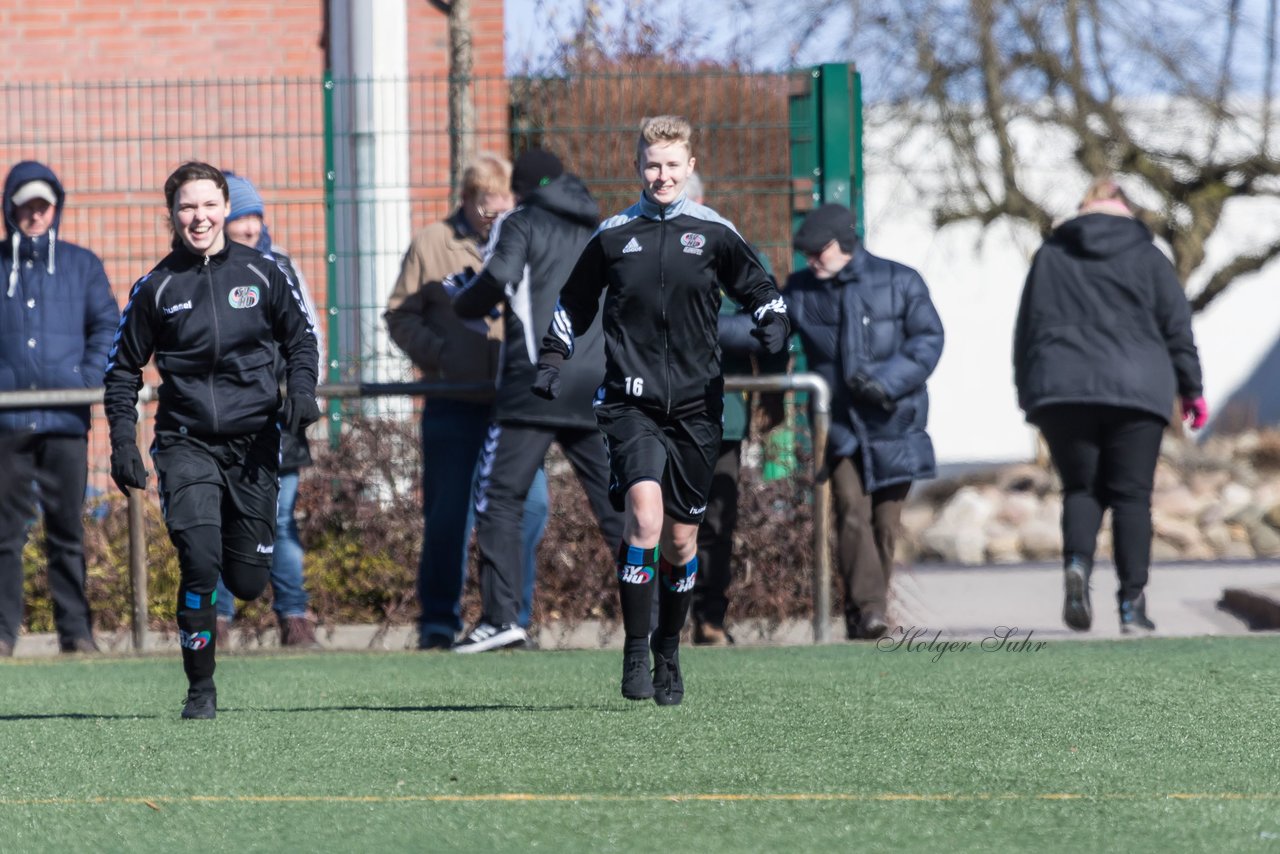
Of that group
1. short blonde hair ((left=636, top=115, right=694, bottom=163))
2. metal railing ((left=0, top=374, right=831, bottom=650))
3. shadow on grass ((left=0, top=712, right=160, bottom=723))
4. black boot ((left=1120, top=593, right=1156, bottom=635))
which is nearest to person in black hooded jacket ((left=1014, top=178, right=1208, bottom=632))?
black boot ((left=1120, top=593, right=1156, bottom=635))

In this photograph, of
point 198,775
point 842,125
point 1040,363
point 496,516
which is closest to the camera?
point 198,775

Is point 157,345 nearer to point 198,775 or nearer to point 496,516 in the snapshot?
point 198,775

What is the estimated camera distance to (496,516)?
310 inches

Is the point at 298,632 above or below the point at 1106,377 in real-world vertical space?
below

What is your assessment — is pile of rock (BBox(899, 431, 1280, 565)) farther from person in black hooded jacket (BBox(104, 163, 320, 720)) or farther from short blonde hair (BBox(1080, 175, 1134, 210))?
person in black hooded jacket (BBox(104, 163, 320, 720))

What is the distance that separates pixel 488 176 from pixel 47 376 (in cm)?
202

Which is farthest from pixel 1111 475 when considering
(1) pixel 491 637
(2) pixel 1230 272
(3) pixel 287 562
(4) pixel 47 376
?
(2) pixel 1230 272

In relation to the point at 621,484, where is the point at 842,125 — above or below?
above

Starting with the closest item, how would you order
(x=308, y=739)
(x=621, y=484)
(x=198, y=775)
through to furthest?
(x=198, y=775) → (x=308, y=739) → (x=621, y=484)

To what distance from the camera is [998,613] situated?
953cm

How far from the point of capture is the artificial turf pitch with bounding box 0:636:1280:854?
13.4 feet

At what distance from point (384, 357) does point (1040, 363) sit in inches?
119

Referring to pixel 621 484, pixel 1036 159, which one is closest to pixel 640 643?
pixel 621 484

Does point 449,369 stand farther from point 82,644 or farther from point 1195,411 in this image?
point 1195,411
